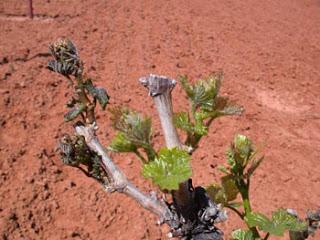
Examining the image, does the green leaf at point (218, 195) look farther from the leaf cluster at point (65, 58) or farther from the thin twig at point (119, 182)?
the leaf cluster at point (65, 58)

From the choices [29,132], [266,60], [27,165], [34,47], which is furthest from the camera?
[266,60]

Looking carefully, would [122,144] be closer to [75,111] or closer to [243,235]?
[75,111]

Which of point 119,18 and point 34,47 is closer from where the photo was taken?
point 34,47

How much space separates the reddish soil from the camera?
322cm

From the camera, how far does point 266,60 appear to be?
5805 mm

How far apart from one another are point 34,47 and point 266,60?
2633 mm

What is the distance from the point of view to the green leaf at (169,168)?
41.3 inches

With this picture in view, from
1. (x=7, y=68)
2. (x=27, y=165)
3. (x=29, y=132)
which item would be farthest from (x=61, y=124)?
(x=7, y=68)

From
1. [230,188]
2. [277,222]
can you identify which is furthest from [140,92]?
[277,222]

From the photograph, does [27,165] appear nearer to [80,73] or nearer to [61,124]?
[61,124]

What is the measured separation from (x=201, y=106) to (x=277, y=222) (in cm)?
40

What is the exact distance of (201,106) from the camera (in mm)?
1269

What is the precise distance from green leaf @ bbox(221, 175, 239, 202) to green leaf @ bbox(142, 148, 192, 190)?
1.31 ft

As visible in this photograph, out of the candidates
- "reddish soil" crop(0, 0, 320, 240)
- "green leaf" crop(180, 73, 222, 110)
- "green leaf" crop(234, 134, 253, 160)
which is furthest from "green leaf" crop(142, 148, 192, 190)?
"reddish soil" crop(0, 0, 320, 240)
